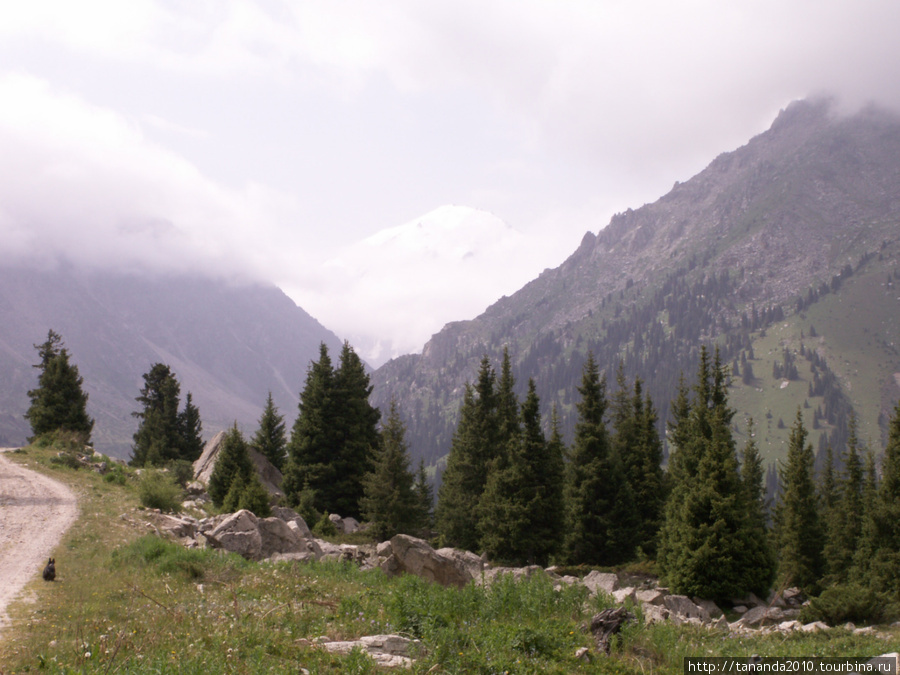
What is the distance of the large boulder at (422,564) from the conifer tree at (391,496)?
15.3m

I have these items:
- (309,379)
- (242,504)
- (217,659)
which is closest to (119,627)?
(217,659)

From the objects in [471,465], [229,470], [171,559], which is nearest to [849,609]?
[171,559]

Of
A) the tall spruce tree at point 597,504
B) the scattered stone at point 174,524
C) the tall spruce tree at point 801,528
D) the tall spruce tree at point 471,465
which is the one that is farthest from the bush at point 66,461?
the tall spruce tree at point 801,528

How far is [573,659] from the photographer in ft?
32.8

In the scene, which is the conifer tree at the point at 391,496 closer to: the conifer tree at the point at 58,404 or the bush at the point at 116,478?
the bush at the point at 116,478

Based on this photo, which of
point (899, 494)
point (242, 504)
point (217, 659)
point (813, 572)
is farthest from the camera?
point (813, 572)

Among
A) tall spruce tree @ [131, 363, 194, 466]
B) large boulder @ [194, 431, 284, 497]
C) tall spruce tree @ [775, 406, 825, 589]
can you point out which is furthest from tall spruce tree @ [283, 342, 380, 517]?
tall spruce tree @ [775, 406, 825, 589]

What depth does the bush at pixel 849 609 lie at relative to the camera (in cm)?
2077

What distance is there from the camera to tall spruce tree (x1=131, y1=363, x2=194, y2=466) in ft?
192

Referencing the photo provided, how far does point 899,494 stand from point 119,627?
1429 inches

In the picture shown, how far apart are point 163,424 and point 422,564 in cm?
5124

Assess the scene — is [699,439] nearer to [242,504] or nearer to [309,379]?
[242,504]

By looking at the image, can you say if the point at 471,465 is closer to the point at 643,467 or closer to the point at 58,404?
the point at 643,467

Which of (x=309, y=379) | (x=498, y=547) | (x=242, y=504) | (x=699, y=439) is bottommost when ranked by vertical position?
(x=498, y=547)
